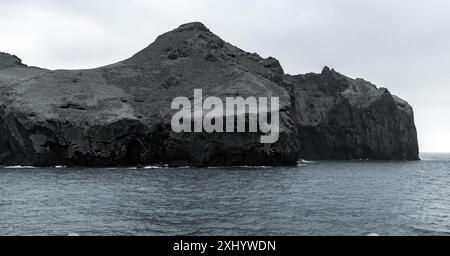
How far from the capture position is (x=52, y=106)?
131250 millimetres

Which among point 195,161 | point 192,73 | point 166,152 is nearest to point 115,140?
point 166,152

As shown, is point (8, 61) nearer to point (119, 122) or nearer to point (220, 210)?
point (119, 122)

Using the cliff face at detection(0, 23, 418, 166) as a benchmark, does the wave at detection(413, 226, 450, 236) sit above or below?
below

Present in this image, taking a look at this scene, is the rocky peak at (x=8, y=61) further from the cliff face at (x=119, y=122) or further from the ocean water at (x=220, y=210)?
the ocean water at (x=220, y=210)

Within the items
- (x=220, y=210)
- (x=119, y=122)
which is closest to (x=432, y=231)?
(x=220, y=210)

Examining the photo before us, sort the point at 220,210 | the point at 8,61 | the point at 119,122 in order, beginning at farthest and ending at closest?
the point at 8,61
the point at 119,122
the point at 220,210

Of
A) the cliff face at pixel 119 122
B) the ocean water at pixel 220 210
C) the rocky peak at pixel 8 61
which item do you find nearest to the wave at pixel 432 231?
the ocean water at pixel 220 210

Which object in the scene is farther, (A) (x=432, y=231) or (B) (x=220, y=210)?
(B) (x=220, y=210)

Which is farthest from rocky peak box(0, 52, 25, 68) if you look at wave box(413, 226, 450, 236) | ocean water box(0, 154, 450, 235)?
wave box(413, 226, 450, 236)

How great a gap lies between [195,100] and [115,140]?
31064 millimetres

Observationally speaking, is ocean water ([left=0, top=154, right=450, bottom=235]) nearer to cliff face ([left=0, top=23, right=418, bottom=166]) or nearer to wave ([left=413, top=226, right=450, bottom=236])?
wave ([left=413, top=226, right=450, bottom=236])

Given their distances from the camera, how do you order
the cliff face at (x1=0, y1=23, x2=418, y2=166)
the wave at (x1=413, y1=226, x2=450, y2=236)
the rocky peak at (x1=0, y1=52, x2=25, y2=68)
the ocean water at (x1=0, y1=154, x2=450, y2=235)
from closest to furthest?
the wave at (x1=413, y1=226, x2=450, y2=236), the ocean water at (x1=0, y1=154, x2=450, y2=235), the cliff face at (x1=0, y1=23, x2=418, y2=166), the rocky peak at (x1=0, y1=52, x2=25, y2=68)

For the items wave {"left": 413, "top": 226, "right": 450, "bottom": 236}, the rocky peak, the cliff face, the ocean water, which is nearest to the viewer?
wave {"left": 413, "top": 226, "right": 450, "bottom": 236}
